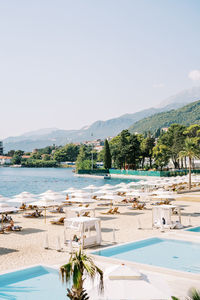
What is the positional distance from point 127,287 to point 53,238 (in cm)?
972

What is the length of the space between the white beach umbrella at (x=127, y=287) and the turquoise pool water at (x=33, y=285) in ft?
8.79

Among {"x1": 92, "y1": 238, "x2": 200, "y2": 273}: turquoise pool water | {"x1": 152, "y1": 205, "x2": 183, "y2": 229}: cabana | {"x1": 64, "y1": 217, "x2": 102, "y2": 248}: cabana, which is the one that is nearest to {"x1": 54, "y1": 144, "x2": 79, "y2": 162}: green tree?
{"x1": 152, "y1": 205, "x2": 183, "y2": 229}: cabana

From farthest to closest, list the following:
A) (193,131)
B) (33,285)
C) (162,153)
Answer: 1. (193,131)
2. (162,153)
3. (33,285)

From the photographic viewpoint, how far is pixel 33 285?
1107 cm

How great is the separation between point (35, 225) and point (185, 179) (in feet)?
113

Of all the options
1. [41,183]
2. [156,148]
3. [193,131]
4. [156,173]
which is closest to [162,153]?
[156,148]

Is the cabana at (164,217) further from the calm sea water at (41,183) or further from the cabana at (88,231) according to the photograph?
the calm sea water at (41,183)

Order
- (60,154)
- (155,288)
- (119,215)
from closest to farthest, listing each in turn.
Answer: (155,288)
(119,215)
(60,154)

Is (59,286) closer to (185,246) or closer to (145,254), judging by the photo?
(145,254)

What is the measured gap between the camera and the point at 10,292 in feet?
34.0

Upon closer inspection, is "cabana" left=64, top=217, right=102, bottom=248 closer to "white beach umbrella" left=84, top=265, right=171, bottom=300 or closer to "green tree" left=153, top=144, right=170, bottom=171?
"white beach umbrella" left=84, top=265, right=171, bottom=300

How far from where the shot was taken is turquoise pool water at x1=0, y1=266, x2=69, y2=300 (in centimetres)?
1028

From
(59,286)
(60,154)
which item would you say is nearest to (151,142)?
(59,286)

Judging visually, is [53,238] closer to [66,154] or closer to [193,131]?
[193,131]
